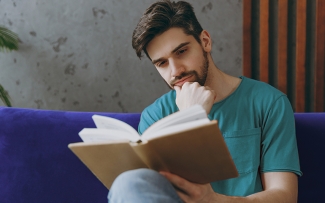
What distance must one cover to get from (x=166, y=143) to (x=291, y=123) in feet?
1.87

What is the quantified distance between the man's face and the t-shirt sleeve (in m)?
0.24

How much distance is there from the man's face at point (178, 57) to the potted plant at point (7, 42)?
932mm

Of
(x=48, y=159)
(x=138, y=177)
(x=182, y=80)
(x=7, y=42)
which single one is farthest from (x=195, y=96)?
(x=7, y=42)

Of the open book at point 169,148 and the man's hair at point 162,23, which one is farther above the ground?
the man's hair at point 162,23

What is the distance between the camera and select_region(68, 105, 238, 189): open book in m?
0.74

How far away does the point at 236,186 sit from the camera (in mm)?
1188

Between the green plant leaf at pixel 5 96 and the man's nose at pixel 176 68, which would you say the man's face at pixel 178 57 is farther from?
the green plant leaf at pixel 5 96

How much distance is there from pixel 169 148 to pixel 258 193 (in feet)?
1.26

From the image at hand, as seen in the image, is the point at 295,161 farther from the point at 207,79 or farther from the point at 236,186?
the point at 207,79

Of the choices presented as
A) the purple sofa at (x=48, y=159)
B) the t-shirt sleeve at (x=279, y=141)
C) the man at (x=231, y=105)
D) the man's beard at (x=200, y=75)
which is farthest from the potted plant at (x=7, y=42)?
the t-shirt sleeve at (x=279, y=141)

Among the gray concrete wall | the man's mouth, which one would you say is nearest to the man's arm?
the man's mouth

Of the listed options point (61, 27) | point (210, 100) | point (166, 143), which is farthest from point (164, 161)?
point (61, 27)

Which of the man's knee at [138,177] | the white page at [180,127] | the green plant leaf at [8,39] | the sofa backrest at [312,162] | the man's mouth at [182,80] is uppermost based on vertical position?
the green plant leaf at [8,39]

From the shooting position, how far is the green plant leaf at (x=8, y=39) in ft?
6.29
